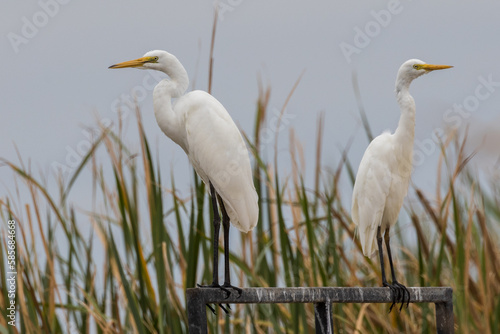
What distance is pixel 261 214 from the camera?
114 inches

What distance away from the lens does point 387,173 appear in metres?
2.97

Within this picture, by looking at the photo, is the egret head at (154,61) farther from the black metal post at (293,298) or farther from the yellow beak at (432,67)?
the yellow beak at (432,67)

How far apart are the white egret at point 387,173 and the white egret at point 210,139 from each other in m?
0.61

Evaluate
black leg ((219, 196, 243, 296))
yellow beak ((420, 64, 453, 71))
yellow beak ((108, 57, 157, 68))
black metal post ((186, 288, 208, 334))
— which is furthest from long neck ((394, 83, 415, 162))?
black metal post ((186, 288, 208, 334))

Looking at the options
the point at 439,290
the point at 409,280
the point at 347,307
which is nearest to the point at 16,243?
the point at 347,307

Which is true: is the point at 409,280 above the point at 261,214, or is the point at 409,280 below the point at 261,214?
below

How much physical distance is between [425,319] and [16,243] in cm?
157

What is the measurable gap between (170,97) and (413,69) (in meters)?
0.98

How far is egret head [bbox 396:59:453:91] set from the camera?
9.59 feet

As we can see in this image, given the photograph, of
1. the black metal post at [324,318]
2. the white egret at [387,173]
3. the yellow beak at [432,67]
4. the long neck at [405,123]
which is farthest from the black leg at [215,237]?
the yellow beak at [432,67]

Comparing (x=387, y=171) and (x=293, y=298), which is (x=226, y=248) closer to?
(x=293, y=298)

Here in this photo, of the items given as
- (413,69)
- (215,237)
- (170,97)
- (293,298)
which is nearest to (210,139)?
(170,97)

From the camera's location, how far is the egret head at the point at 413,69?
2.92 meters

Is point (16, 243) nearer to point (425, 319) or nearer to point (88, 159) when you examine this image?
point (88, 159)
